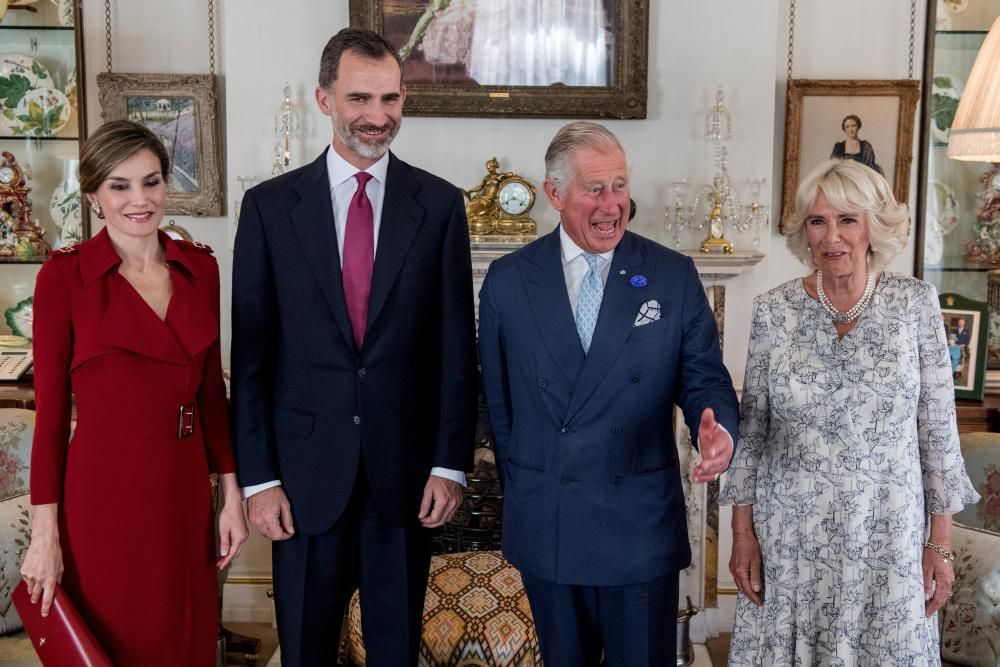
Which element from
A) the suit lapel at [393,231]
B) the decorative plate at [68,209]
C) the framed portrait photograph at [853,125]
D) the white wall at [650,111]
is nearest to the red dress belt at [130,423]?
the suit lapel at [393,231]

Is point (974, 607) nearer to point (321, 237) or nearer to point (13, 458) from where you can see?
point (321, 237)

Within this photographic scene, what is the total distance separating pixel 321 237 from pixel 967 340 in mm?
2600

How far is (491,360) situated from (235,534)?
0.67m

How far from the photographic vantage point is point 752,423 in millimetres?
2230

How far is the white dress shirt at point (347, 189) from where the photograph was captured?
7.07 ft

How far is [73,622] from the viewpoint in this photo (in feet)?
6.52

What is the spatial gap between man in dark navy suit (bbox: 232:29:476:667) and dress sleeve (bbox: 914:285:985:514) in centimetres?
96

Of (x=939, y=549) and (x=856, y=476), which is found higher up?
(x=856, y=476)

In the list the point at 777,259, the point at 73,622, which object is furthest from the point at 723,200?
the point at 73,622

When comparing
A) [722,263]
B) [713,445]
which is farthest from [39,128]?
[713,445]

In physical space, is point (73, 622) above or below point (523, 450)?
below

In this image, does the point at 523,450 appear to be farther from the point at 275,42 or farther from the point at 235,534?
the point at 275,42

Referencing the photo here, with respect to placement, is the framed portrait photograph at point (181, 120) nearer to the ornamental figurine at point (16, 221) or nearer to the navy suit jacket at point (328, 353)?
the ornamental figurine at point (16, 221)

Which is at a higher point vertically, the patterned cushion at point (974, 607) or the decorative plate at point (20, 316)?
the decorative plate at point (20, 316)
